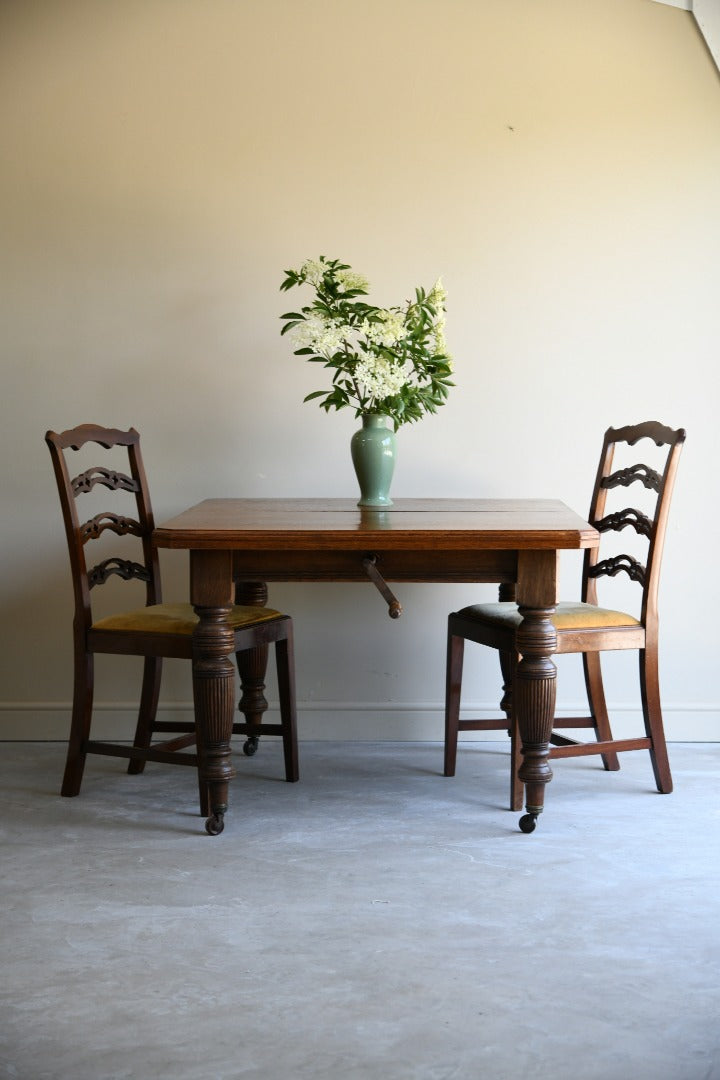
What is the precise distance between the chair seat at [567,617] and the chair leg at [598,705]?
30cm

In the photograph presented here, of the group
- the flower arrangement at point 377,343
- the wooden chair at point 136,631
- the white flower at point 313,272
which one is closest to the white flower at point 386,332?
the flower arrangement at point 377,343

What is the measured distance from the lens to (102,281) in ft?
12.4

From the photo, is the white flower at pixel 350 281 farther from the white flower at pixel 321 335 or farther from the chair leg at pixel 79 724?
the chair leg at pixel 79 724

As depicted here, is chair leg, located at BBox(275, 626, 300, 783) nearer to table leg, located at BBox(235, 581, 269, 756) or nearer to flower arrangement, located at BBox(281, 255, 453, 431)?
table leg, located at BBox(235, 581, 269, 756)

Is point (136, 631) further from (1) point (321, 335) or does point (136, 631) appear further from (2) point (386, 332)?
(2) point (386, 332)

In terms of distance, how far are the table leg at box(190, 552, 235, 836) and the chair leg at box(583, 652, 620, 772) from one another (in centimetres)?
122

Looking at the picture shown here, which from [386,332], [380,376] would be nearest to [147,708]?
[380,376]

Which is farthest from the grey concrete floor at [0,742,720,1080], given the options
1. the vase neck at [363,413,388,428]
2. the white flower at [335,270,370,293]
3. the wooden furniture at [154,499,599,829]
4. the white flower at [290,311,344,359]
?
the white flower at [335,270,370,293]

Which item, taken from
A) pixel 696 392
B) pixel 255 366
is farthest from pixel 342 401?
pixel 696 392

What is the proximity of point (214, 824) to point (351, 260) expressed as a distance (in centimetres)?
194

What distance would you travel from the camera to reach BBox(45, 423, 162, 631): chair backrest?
121 inches

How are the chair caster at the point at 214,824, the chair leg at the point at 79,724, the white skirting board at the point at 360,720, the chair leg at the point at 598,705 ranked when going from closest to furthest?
the chair caster at the point at 214,824
the chair leg at the point at 79,724
the chair leg at the point at 598,705
the white skirting board at the point at 360,720

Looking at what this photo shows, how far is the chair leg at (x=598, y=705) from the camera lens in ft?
11.3

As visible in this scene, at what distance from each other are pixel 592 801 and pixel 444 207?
199 centimetres
